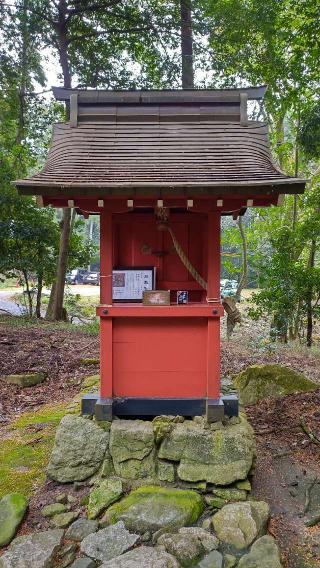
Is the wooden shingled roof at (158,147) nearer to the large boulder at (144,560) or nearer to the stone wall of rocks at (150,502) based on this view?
the stone wall of rocks at (150,502)

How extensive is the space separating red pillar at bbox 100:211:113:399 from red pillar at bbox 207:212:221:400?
106 centimetres

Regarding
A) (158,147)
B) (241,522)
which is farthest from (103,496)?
(158,147)

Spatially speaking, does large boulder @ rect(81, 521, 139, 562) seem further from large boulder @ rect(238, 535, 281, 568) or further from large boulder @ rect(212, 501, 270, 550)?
large boulder @ rect(238, 535, 281, 568)

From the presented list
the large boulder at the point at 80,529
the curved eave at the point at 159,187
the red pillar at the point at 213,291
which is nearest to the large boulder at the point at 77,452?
the large boulder at the point at 80,529

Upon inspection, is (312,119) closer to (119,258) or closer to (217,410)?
(119,258)

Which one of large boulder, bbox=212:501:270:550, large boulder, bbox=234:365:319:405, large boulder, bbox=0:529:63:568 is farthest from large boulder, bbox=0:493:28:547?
large boulder, bbox=234:365:319:405

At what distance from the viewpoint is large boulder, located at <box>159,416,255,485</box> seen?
3.94 meters

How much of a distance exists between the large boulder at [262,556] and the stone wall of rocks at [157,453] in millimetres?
665

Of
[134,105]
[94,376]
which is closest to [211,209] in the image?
[134,105]

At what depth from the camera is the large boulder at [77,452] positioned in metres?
4.09

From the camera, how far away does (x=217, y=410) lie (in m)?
4.27

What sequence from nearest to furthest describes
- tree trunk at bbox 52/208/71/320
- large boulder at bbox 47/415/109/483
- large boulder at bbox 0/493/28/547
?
large boulder at bbox 0/493/28/547 → large boulder at bbox 47/415/109/483 → tree trunk at bbox 52/208/71/320

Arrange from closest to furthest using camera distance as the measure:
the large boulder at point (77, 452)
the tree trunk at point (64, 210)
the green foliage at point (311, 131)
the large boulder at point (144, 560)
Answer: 1. the large boulder at point (144, 560)
2. the large boulder at point (77, 452)
3. the green foliage at point (311, 131)
4. the tree trunk at point (64, 210)

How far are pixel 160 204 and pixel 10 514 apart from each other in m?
3.18
